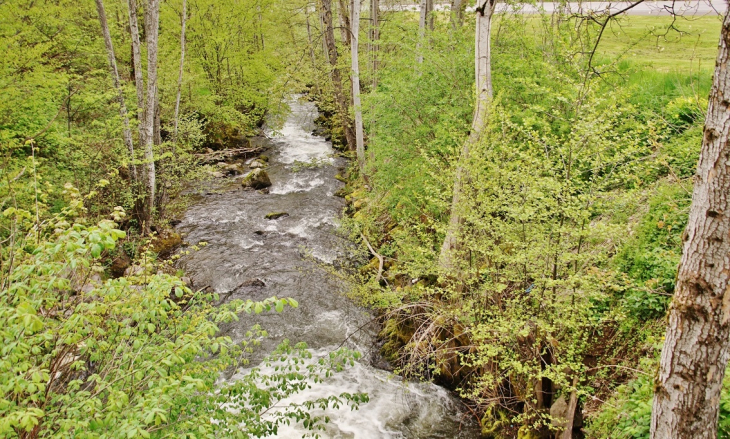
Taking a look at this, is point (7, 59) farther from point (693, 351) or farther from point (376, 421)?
point (693, 351)

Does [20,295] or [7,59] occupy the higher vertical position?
[7,59]

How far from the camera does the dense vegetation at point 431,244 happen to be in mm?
3021

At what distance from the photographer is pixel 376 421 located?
6.61 metres

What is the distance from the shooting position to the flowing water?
6.63 metres

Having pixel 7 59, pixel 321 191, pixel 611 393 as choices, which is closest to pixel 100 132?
pixel 7 59

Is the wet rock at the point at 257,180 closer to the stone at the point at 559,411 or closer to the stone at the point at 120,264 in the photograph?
the stone at the point at 120,264

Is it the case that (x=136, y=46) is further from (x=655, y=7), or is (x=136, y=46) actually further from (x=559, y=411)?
(x=559, y=411)

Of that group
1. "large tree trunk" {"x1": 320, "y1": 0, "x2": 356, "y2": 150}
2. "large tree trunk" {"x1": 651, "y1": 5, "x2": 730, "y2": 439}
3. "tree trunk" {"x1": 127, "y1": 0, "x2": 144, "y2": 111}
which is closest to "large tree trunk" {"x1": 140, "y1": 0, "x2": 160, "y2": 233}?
"tree trunk" {"x1": 127, "y1": 0, "x2": 144, "y2": 111}

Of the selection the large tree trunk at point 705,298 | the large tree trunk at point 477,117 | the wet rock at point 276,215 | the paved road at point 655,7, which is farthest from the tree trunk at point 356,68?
the large tree trunk at point 705,298

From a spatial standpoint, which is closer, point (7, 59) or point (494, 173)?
point (494, 173)

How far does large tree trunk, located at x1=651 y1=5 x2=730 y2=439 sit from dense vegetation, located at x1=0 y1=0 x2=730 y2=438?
0.94m

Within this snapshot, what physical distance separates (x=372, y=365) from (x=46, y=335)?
6022mm

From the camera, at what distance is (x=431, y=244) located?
6.86 metres

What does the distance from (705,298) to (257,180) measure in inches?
607
